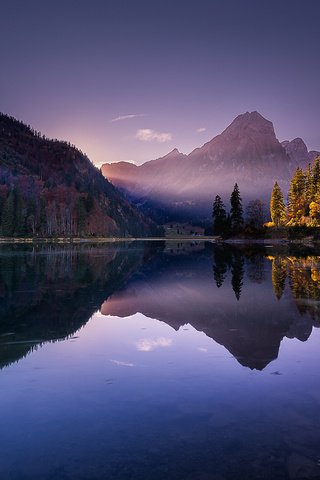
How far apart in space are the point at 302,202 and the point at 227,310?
4255 inches

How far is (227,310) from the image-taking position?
2097cm

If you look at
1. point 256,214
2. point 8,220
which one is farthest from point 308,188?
point 8,220

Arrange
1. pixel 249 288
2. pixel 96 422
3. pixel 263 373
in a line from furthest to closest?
pixel 249 288 < pixel 263 373 < pixel 96 422

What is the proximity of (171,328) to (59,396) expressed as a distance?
8.21 m

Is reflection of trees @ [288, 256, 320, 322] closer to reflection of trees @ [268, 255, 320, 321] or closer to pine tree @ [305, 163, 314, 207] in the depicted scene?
reflection of trees @ [268, 255, 320, 321]

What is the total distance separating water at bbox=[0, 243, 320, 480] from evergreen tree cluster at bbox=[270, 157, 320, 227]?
9227 centimetres

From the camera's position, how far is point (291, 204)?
126188 mm

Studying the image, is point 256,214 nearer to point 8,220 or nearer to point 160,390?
point 8,220

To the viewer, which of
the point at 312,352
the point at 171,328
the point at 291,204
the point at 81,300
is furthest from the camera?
the point at 291,204

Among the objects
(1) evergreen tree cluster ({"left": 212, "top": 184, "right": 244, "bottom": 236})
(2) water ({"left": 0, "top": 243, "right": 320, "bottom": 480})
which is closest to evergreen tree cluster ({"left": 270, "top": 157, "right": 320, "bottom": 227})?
(1) evergreen tree cluster ({"left": 212, "top": 184, "right": 244, "bottom": 236})

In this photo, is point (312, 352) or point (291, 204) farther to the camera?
point (291, 204)

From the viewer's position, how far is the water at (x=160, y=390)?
7102 mm

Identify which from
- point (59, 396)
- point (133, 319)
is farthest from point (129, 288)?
point (59, 396)

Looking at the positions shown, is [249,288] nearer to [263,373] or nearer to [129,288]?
[129,288]
